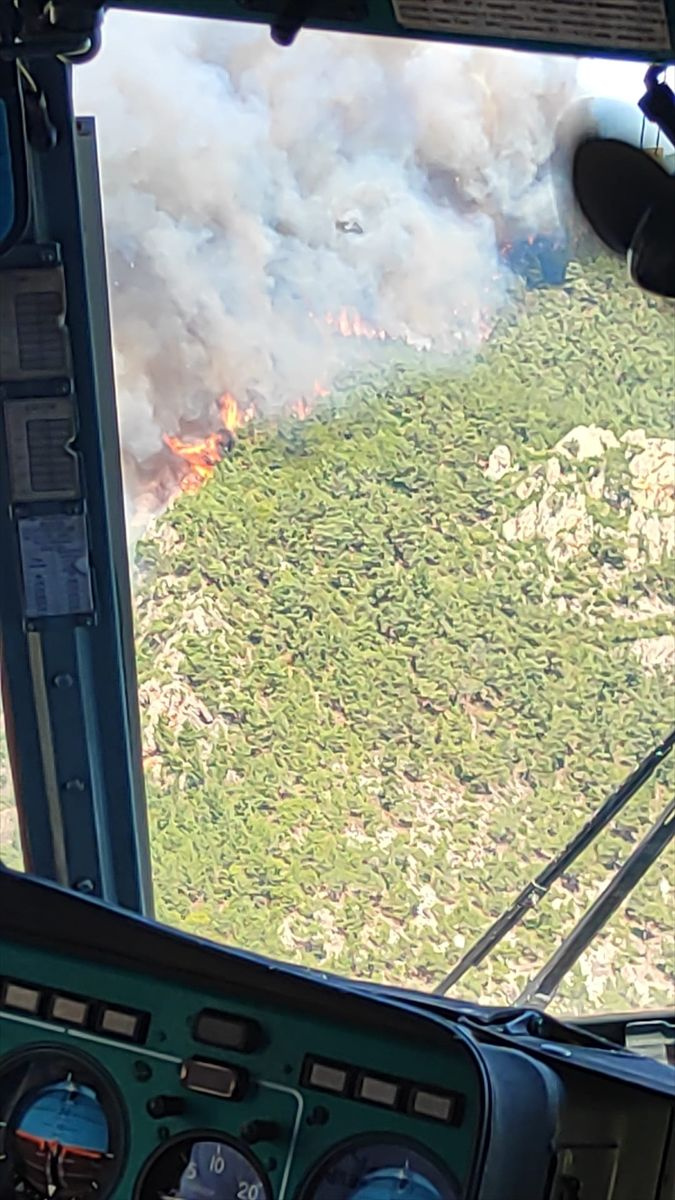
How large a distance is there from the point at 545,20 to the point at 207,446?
0.82 meters

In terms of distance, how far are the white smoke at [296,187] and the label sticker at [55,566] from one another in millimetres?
296

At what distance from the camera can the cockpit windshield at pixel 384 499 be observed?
2.00 meters

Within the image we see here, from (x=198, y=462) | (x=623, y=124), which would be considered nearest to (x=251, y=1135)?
(x=198, y=462)

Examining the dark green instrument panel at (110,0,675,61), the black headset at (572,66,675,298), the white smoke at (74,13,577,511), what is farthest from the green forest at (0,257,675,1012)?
the dark green instrument panel at (110,0,675,61)

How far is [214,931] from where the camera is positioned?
2320mm

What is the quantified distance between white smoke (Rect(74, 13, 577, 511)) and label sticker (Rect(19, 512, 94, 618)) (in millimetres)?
296

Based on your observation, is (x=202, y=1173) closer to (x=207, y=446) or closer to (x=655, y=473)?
(x=207, y=446)

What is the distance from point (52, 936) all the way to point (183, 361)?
91cm

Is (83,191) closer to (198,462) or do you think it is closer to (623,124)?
(198,462)

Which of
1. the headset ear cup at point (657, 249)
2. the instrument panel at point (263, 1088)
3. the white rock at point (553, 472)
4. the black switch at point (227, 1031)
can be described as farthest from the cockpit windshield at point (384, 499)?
the black switch at point (227, 1031)

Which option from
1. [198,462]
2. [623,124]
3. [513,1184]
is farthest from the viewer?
[198,462]

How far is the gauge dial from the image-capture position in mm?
1772

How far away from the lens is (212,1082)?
1725mm

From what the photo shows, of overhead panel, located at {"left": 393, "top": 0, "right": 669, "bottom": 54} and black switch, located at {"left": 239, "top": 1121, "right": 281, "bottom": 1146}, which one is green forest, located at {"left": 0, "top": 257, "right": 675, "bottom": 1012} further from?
black switch, located at {"left": 239, "top": 1121, "right": 281, "bottom": 1146}
